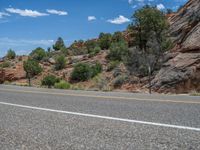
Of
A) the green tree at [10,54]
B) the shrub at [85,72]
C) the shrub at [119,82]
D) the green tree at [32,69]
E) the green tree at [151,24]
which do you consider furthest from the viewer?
the green tree at [10,54]

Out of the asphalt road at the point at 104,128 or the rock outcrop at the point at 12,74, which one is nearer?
the asphalt road at the point at 104,128

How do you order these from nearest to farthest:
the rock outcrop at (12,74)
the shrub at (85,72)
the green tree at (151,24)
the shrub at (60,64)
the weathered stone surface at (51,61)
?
the green tree at (151,24)
the shrub at (85,72)
the rock outcrop at (12,74)
the shrub at (60,64)
the weathered stone surface at (51,61)

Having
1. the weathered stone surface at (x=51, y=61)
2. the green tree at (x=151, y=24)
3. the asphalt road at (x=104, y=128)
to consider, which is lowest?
the asphalt road at (x=104, y=128)

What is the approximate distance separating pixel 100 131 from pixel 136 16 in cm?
3038

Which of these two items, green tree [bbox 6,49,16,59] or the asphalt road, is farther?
green tree [bbox 6,49,16,59]

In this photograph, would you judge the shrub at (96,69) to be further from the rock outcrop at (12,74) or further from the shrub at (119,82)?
the rock outcrop at (12,74)

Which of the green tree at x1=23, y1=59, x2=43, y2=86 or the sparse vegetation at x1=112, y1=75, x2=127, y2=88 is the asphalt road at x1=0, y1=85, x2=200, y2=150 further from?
the green tree at x1=23, y1=59, x2=43, y2=86

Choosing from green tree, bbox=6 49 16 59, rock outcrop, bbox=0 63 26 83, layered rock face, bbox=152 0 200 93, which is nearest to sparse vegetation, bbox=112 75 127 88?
layered rock face, bbox=152 0 200 93

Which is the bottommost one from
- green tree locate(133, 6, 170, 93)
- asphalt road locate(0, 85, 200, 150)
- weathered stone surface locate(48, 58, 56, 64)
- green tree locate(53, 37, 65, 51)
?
asphalt road locate(0, 85, 200, 150)

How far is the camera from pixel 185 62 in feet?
74.4

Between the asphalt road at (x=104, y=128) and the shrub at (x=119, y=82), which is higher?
the shrub at (x=119, y=82)

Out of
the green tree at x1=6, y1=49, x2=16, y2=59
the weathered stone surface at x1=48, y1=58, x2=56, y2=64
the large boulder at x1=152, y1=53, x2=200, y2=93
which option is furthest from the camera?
the green tree at x1=6, y1=49, x2=16, y2=59

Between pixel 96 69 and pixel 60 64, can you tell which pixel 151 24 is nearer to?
pixel 96 69

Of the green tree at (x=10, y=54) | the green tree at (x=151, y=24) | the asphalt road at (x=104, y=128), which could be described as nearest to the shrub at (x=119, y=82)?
the green tree at (x=151, y=24)
